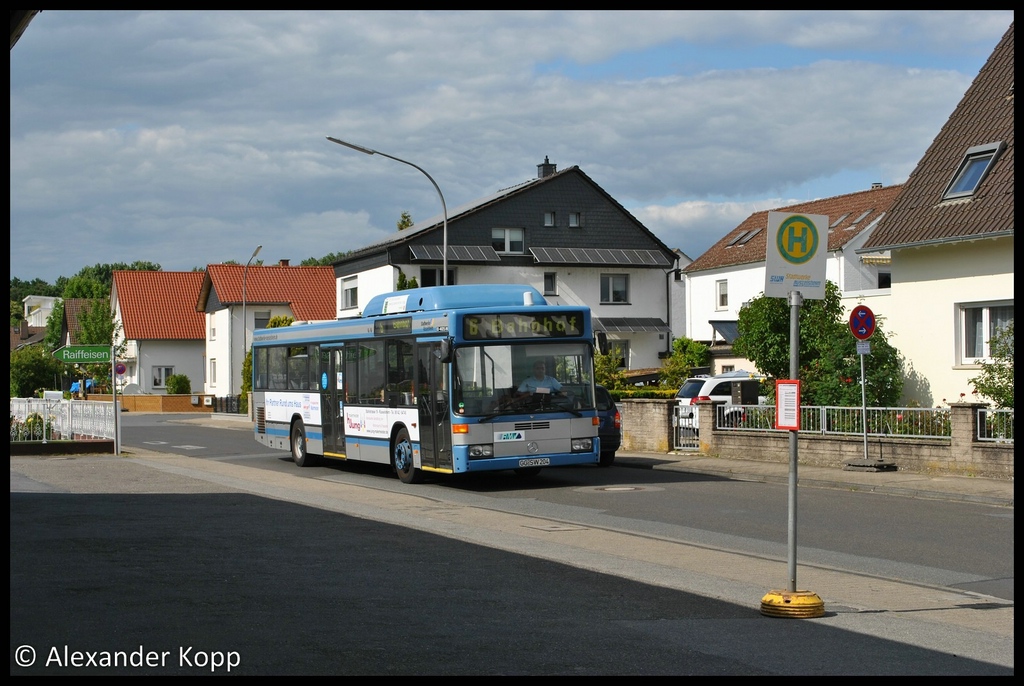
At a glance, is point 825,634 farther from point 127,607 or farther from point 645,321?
point 645,321

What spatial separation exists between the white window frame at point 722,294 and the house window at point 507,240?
10555mm

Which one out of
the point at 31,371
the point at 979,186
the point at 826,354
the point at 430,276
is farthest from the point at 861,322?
the point at 31,371

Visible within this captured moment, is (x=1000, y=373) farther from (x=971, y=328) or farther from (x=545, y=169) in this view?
(x=545, y=169)

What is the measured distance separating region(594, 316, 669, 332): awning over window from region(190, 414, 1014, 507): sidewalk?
29.8 m

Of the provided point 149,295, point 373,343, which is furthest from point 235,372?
point 373,343

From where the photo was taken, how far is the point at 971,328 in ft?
78.1

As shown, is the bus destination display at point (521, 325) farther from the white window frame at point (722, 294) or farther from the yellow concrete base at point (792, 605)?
the white window frame at point (722, 294)

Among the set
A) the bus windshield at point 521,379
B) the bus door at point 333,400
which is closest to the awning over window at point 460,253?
the bus door at point 333,400

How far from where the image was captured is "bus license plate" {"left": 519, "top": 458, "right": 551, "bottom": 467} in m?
18.5

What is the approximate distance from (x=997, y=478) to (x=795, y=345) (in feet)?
38.2

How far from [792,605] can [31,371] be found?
7131cm

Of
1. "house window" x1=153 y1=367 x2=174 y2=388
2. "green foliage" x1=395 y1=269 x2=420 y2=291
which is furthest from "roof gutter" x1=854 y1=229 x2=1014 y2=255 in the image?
"house window" x1=153 y1=367 x2=174 y2=388

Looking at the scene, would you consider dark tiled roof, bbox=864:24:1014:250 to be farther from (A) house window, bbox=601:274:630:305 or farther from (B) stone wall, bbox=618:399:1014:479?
(A) house window, bbox=601:274:630:305

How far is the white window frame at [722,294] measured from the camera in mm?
48659
